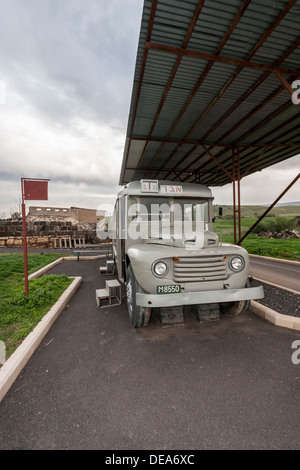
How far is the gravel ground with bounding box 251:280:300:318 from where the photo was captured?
4332mm

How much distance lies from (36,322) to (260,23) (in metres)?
6.64

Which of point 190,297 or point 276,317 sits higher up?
point 190,297

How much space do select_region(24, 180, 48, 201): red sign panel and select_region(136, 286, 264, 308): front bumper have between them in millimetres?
3508

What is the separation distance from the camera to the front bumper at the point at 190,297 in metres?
3.03

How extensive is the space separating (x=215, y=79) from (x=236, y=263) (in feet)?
14.0

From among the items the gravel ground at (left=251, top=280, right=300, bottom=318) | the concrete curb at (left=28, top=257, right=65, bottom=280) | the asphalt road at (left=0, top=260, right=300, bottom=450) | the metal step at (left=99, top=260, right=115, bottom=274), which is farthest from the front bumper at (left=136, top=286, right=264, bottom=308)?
the concrete curb at (left=28, top=257, right=65, bottom=280)

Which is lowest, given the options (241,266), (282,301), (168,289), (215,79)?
(282,301)

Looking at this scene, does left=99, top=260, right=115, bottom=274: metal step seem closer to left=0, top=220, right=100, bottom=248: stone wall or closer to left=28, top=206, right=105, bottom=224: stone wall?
left=0, top=220, right=100, bottom=248: stone wall

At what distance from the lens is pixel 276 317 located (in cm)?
395

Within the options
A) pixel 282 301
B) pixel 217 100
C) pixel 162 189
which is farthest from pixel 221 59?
pixel 282 301

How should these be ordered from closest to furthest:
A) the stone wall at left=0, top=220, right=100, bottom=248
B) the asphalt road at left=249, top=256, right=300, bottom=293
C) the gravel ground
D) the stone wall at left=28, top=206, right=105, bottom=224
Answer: the gravel ground
the asphalt road at left=249, top=256, right=300, bottom=293
the stone wall at left=0, top=220, right=100, bottom=248
the stone wall at left=28, top=206, right=105, bottom=224

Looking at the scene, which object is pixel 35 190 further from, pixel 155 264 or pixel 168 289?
pixel 168 289

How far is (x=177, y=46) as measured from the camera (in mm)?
3918

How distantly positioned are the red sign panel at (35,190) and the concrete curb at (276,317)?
5384mm
